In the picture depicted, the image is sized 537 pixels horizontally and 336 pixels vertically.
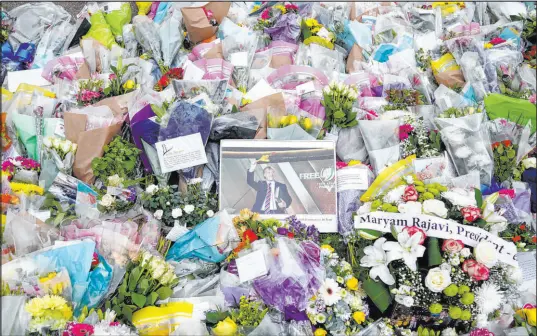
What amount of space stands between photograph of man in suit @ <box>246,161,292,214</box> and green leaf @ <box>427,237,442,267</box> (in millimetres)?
779

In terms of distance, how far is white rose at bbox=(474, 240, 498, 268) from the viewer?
2.12 metres

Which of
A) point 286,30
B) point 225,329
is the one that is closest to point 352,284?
point 225,329

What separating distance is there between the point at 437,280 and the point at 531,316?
19.9 inches

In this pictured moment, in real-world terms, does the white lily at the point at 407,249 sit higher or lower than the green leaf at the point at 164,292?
higher

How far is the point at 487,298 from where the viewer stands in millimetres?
2119

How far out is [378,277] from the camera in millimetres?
2250

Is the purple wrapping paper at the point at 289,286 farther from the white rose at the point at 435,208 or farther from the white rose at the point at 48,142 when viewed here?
the white rose at the point at 48,142

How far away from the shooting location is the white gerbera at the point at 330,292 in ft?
7.23

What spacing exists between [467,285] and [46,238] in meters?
1.81

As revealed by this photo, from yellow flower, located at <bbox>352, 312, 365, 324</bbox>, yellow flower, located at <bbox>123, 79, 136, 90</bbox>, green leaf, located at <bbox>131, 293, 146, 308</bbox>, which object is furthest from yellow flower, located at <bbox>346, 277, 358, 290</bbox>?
yellow flower, located at <bbox>123, 79, 136, 90</bbox>

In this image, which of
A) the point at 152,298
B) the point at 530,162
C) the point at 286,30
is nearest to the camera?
the point at 152,298

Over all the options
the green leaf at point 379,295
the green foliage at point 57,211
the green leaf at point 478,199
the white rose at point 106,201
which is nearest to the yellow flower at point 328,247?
the green leaf at point 379,295

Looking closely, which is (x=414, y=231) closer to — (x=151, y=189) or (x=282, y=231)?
(x=282, y=231)

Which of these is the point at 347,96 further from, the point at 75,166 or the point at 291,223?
the point at 75,166
